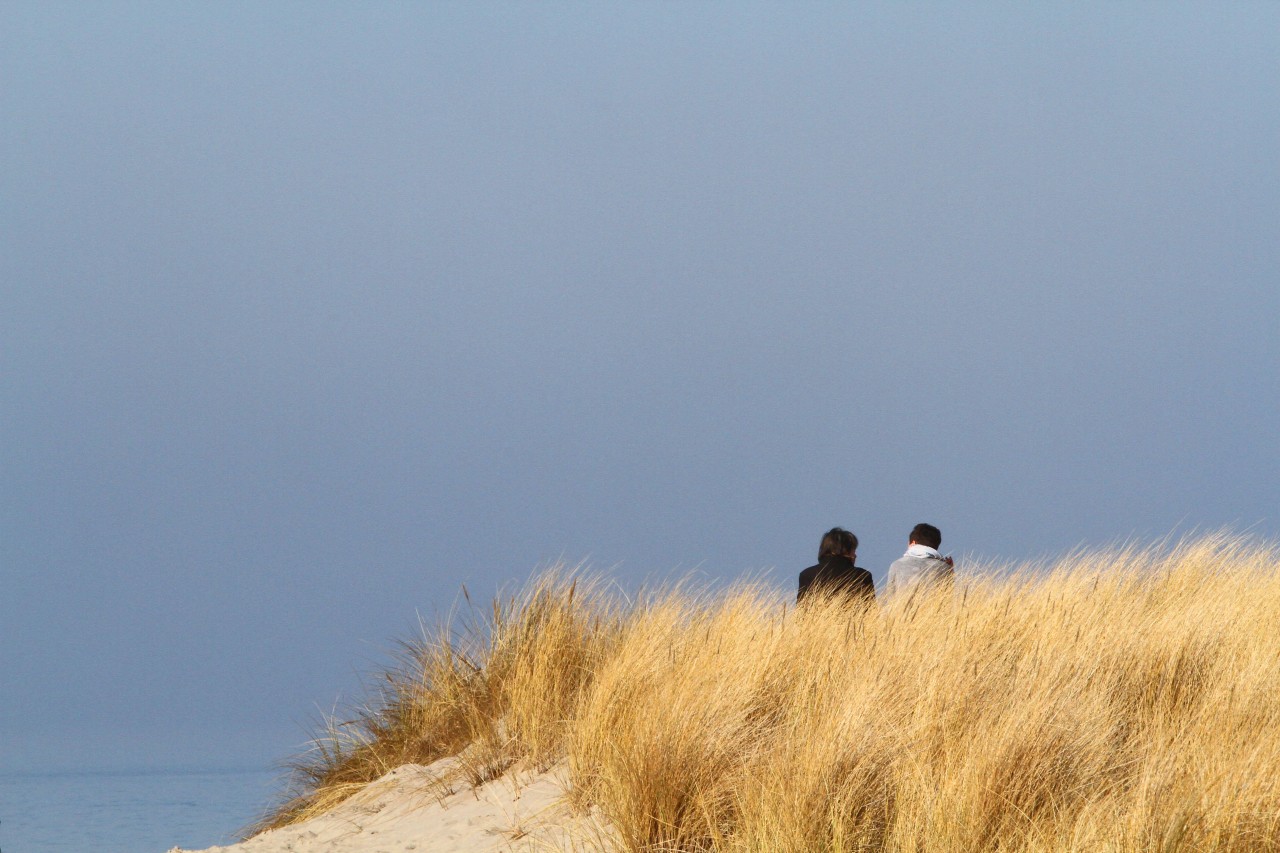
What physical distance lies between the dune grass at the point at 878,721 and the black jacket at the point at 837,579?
745mm

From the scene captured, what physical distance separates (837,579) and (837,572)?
0.32 feet

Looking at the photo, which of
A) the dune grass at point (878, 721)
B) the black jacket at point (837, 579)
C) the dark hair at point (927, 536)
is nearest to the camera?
the dune grass at point (878, 721)

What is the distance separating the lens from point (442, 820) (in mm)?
6129

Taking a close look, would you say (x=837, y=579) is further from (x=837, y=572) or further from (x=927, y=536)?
(x=927, y=536)

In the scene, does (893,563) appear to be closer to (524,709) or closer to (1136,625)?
(1136,625)

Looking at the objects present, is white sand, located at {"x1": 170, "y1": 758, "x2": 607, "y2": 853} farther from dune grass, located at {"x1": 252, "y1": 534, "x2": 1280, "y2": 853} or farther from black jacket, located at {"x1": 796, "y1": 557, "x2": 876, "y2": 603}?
black jacket, located at {"x1": 796, "y1": 557, "x2": 876, "y2": 603}

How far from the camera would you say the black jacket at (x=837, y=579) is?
340 inches

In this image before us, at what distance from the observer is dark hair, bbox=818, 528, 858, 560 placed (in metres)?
8.98

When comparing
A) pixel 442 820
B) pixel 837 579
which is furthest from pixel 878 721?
pixel 837 579

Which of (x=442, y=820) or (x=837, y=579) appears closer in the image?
(x=442, y=820)

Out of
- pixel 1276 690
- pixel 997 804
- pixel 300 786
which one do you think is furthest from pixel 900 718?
pixel 300 786

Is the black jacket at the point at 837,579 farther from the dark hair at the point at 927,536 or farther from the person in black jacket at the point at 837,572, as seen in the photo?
the dark hair at the point at 927,536

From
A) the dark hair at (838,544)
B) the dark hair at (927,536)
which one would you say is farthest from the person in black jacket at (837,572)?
the dark hair at (927,536)

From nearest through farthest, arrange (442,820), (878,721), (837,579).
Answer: (878,721) → (442,820) → (837,579)
